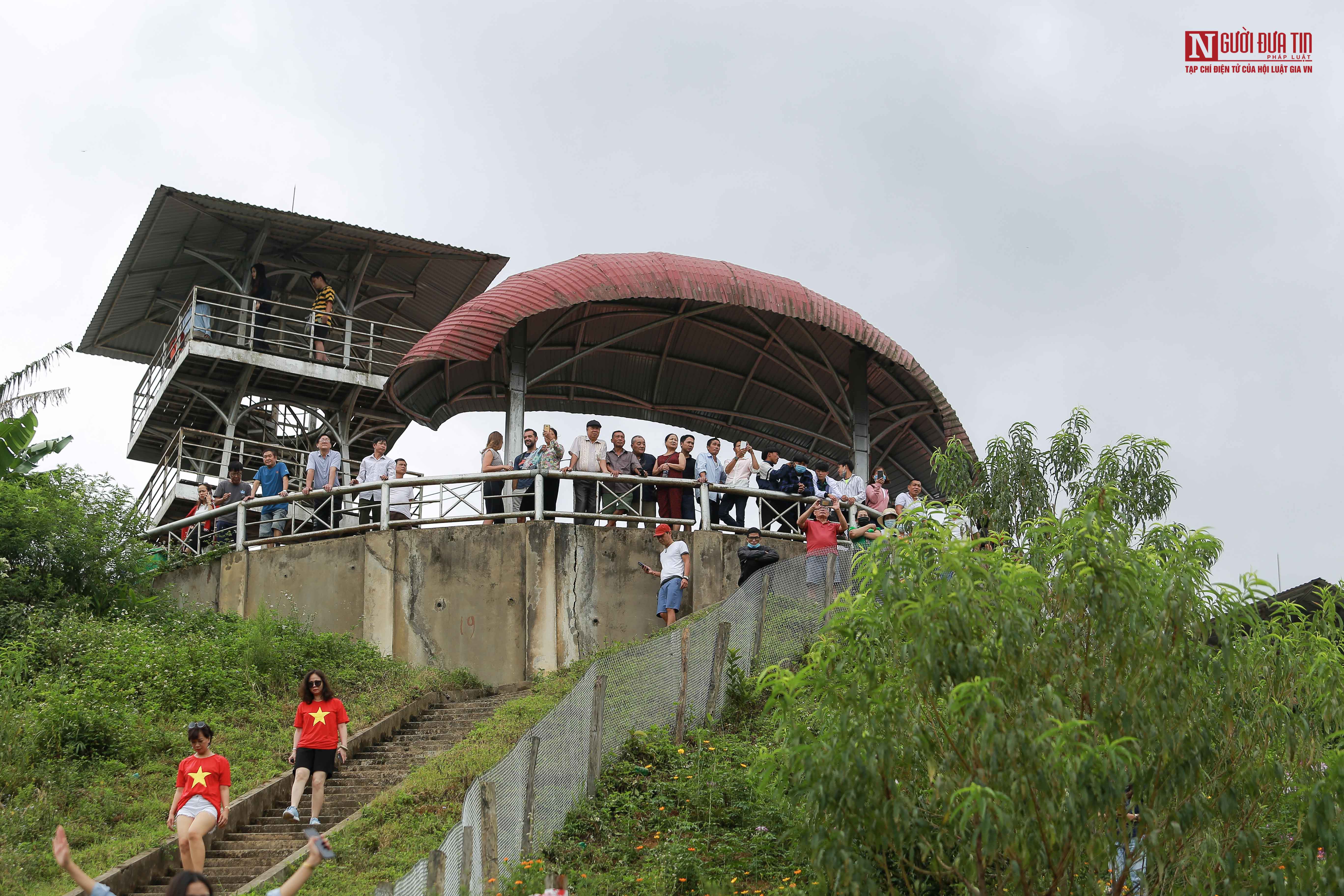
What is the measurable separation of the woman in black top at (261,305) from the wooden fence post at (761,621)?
1506 cm

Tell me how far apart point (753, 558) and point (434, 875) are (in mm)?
10335

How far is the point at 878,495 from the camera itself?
21.2m

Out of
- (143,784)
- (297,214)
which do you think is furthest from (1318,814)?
(297,214)

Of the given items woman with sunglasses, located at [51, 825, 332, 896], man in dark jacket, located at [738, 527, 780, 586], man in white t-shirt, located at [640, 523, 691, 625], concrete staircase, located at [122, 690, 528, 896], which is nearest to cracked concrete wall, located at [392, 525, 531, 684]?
concrete staircase, located at [122, 690, 528, 896]

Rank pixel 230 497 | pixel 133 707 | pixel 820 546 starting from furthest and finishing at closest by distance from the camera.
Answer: pixel 230 497, pixel 820 546, pixel 133 707

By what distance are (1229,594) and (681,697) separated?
7.08 m

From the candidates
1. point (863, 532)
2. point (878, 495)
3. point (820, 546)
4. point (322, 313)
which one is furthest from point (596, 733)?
point (322, 313)

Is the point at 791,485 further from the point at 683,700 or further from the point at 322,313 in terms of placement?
the point at 322,313

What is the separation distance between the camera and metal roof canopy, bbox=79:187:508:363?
28.4 meters

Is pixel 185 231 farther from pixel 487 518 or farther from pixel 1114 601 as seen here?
pixel 1114 601

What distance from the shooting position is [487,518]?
18859 millimetres

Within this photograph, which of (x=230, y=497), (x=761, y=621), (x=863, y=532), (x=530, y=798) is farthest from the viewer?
(x=230, y=497)

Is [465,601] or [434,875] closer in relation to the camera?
[434,875]

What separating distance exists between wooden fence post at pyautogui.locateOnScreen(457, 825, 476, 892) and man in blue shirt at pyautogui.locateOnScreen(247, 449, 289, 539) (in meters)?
12.4
